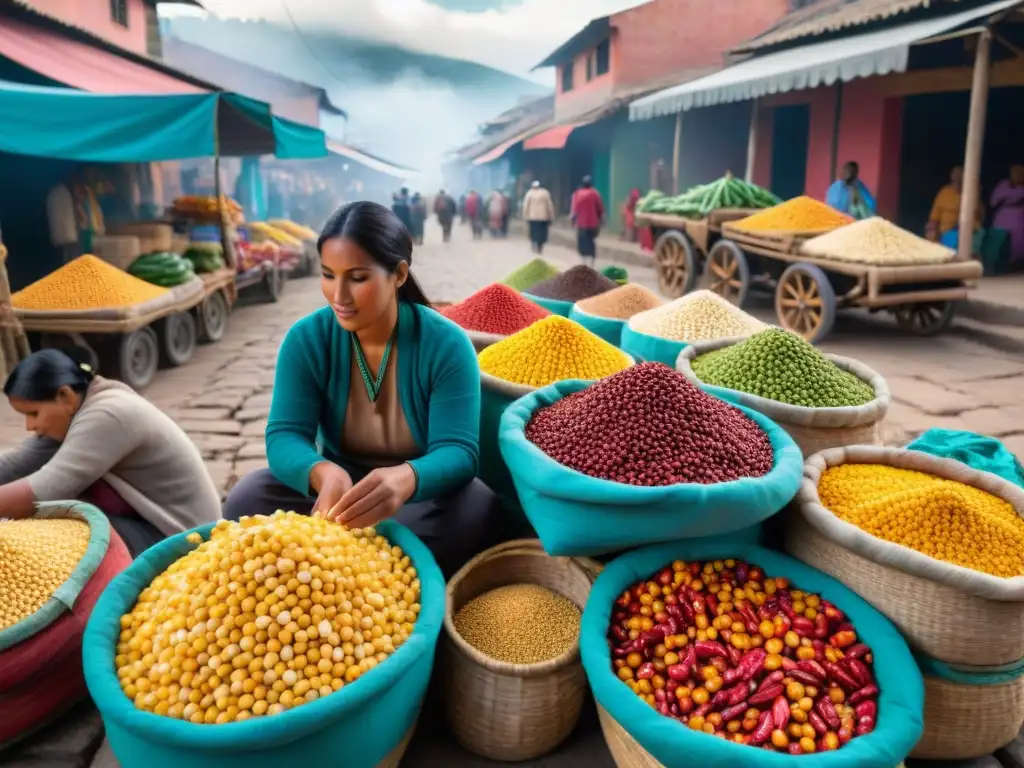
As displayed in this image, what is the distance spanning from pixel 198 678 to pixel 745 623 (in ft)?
3.83

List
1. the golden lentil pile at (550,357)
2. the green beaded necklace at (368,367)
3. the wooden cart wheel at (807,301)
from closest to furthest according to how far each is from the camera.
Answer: the green beaded necklace at (368,367), the golden lentil pile at (550,357), the wooden cart wheel at (807,301)

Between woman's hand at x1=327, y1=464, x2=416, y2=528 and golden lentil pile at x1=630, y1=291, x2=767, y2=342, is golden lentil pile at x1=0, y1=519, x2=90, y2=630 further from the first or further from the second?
golden lentil pile at x1=630, y1=291, x2=767, y2=342

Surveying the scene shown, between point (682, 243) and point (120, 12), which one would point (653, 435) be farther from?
point (120, 12)

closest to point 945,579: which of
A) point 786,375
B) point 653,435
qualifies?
point 653,435

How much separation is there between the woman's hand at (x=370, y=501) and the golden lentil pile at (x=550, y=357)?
86cm

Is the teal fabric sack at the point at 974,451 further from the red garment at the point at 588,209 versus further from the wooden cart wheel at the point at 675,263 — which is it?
the red garment at the point at 588,209

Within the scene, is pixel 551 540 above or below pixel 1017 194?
below

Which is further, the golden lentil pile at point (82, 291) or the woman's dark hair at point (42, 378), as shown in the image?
the golden lentil pile at point (82, 291)

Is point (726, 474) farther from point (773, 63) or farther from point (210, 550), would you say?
point (773, 63)

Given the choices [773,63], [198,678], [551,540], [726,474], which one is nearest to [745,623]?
[726,474]

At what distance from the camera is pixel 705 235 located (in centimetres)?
834

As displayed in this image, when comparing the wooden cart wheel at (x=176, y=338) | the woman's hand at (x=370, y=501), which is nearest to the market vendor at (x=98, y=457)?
the woman's hand at (x=370, y=501)

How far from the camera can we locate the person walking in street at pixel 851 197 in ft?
28.3

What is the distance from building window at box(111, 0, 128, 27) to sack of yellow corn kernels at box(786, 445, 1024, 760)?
15.6m
